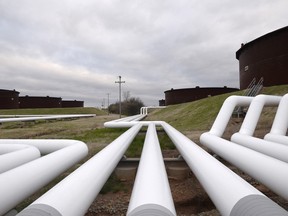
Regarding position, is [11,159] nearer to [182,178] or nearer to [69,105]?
[182,178]

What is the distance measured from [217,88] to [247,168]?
129 feet

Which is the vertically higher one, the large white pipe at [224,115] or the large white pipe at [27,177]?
the large white pipe at [224,115]

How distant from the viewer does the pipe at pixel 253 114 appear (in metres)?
6.46

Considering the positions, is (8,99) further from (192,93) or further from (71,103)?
(192,93)

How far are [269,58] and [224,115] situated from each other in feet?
58.0

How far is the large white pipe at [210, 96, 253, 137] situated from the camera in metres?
6.66

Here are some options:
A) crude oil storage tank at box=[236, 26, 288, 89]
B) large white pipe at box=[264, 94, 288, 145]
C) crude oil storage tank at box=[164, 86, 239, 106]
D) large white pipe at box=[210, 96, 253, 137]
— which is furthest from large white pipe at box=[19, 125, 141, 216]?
crude oil storage tank at box=[164, 86, 239, 106]

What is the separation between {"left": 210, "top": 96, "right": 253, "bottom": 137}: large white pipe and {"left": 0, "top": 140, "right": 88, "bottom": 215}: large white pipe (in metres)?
4.13

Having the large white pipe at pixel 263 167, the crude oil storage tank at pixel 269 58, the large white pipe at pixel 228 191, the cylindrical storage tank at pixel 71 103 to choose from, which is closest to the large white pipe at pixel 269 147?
the large white pipe at pixel 263 167

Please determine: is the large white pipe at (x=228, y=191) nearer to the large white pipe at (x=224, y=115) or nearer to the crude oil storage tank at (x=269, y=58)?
the large white pipe at (x=224, y=115)

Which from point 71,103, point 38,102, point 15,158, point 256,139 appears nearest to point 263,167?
point 256,139

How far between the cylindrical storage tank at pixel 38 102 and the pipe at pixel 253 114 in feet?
184

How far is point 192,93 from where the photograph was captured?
41375mm

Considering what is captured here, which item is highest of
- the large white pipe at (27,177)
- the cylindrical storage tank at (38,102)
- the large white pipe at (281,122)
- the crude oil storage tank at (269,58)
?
the crude oil storage tank at (269,58)
